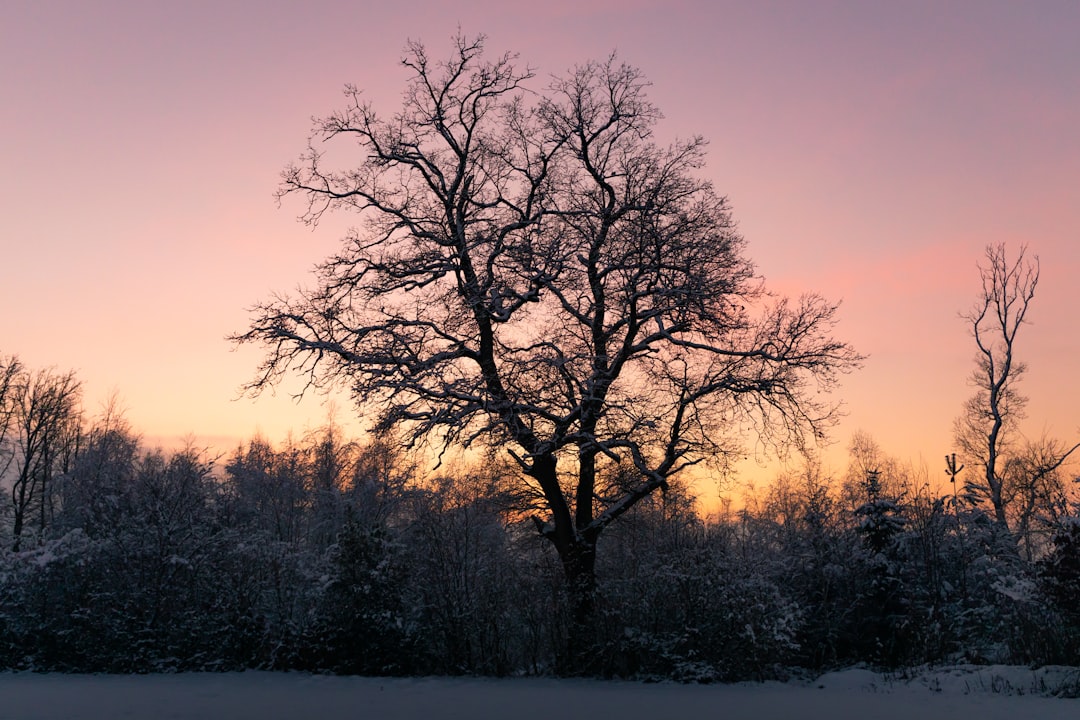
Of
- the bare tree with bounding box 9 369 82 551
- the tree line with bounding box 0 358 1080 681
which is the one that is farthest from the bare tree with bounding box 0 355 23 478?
the tree line with bounding box 0 358 1080 681

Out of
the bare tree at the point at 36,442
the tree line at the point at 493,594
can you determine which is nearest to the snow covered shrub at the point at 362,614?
the tree line at the point at 493,594

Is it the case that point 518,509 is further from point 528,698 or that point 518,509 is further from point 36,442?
point 36,442

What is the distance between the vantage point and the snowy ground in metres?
11.5

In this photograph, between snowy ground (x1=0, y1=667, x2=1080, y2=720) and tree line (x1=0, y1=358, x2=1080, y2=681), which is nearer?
snowy ground (x1=0, y1=667, x2=1080, y2=720)

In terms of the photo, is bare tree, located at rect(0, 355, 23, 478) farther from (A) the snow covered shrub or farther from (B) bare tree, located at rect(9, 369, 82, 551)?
(A) the snow covered shrub

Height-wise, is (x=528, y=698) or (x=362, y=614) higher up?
(x=362, y=614)

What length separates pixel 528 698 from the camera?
13.2m

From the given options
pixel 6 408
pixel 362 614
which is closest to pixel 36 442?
pixel 6 408

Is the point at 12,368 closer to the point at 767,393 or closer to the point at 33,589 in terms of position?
the point at 33,589

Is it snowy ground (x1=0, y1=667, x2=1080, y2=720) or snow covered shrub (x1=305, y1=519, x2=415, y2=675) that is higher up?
snow covered shrub (x1=305, y1=519, x2=415, y2=675)

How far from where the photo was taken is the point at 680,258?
53.4 ft

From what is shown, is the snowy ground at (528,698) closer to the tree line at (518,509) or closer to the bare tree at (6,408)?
the tree line at (518,509)

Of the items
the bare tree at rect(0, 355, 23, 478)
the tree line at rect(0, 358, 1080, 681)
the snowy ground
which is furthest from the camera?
the bare tree at rect(0, 355, 23, 478)

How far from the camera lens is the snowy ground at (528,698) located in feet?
37.8
